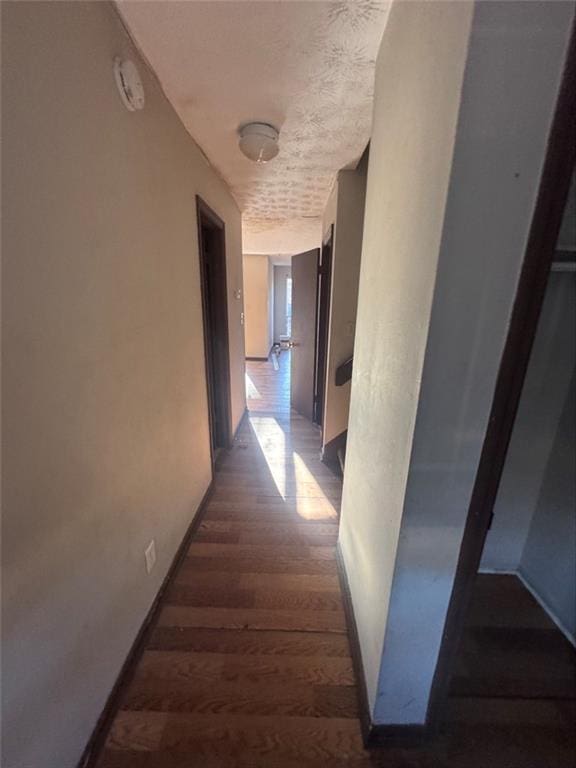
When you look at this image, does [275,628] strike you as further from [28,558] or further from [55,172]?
[55,172]

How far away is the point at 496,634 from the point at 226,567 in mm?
→ 1328

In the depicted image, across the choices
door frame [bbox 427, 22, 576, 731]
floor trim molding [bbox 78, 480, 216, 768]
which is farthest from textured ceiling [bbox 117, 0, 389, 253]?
floor trim molding [bbox 78, 480, 216, 768]

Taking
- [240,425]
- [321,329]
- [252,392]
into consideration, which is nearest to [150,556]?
[240,425]

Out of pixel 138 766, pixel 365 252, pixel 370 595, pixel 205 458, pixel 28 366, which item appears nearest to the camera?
pixel 28 366

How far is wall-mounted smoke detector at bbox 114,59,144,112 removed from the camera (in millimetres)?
948

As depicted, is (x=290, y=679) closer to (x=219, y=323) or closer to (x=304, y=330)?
(x=219, y=323)

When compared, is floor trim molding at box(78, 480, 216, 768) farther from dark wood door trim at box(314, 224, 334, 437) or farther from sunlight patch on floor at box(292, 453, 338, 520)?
dark wood door trim at box(314, 224, 334, 437)

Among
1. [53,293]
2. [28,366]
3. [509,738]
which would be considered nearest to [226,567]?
[509,738]

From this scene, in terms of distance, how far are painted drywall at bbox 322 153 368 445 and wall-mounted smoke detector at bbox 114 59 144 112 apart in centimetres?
149

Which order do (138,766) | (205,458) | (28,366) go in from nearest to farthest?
1. (28,366)
2. (138,766)
3. (205,458)

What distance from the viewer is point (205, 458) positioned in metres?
2.12

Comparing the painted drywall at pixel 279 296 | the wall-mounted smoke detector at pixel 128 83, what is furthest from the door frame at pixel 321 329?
the painted drywall at pixel 279 296

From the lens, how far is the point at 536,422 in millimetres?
1349

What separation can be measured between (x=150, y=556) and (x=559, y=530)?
6.25 feet
